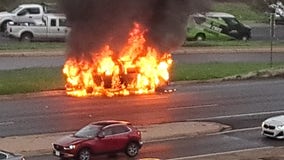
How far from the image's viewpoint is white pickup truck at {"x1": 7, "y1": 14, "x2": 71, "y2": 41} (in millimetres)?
57031

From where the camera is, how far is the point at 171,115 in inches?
1288

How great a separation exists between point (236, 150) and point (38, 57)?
81.4 feet

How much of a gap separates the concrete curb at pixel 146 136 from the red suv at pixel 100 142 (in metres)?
1.14

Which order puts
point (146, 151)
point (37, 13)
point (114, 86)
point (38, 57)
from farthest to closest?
point (37, 13) → point (38, 57) → point (114, 86) → point (146, 151)

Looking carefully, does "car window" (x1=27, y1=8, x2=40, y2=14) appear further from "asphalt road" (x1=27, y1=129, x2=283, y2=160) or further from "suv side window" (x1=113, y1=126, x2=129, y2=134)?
"suv side window" (x1=113, y1=126, x2=129, y2=134)

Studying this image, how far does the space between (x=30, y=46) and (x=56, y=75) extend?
369 inches

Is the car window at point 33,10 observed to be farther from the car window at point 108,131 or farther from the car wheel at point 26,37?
the car window at point 108,131

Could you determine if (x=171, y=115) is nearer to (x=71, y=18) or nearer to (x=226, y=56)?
(x=71, y=18)

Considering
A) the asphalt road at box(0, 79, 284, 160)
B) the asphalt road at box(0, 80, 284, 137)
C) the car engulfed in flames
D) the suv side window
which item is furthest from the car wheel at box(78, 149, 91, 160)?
the car engulfed in flames

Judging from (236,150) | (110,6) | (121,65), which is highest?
(110,6)

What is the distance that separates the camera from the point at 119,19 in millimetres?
30281

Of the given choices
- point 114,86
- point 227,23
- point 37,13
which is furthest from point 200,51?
point 114,86

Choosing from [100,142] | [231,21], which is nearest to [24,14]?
[231,21]

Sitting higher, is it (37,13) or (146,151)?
(37,13)
